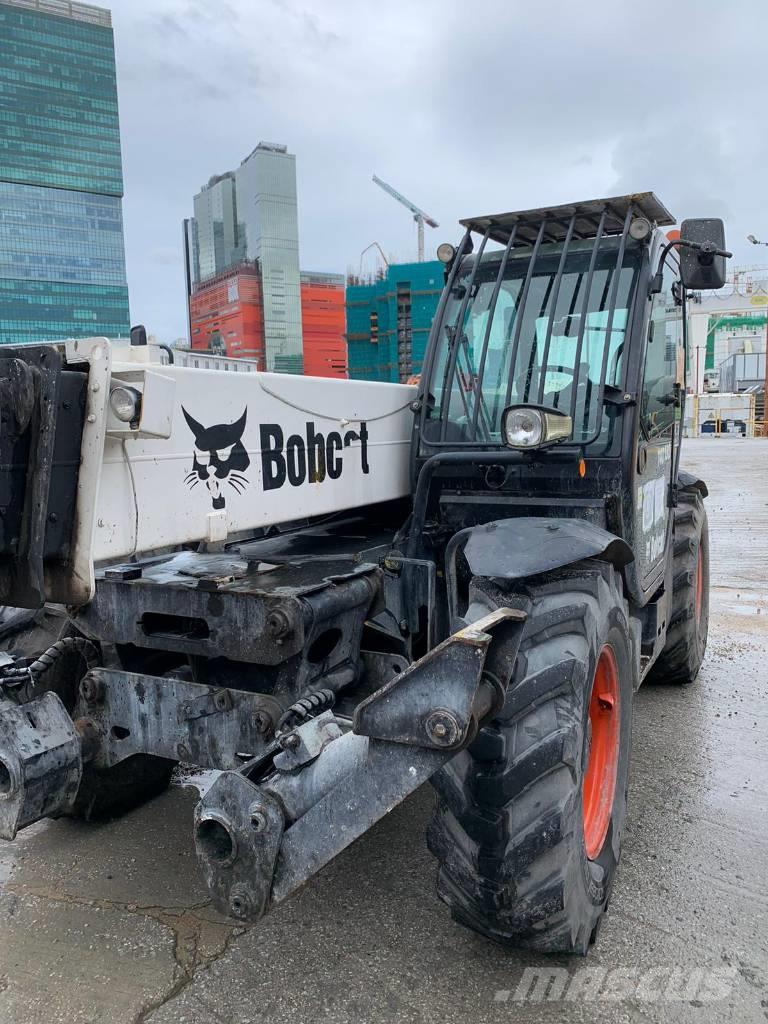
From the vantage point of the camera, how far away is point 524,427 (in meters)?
3.01

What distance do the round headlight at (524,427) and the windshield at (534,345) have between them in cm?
51

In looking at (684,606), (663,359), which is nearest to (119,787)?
(663,359)

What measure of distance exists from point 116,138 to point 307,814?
236 ft

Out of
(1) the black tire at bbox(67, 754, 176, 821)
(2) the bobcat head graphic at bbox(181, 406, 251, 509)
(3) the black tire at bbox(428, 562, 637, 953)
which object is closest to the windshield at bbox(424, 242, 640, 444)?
(2) the bobcat head graphic at bbox(181, 406, 251, 509)

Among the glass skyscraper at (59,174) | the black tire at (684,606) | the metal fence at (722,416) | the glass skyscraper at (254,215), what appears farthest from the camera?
the glass skyscraper at (59,174)

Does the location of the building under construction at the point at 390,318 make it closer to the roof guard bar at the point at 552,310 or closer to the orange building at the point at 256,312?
the orange building at the point at 256,312

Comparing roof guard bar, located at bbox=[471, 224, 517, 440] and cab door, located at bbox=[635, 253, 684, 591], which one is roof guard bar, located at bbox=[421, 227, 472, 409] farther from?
cab door, located at bbox=[635, 253, 684, 591]

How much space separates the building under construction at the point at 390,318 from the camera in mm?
7719

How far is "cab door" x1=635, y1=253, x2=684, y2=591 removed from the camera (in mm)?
3623

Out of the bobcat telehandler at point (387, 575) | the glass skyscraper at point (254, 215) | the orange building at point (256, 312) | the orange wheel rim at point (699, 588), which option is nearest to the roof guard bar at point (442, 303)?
the bobcat telehandler at point (387, 575)

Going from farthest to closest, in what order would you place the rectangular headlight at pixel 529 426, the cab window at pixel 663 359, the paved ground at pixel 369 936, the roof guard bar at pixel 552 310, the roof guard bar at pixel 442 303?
the roof guard bar at pixel 442 303 → the cab window at pixel 663 359 → the roof guard bar at pixel 552 310 → the rectangular headlight at pixel 529 426 → the paved ground at pixel 369 936

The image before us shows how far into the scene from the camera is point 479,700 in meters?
2.07

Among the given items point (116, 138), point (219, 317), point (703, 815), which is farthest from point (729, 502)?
point (116, 138)

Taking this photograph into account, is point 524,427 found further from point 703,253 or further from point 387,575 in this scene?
point 703,253
